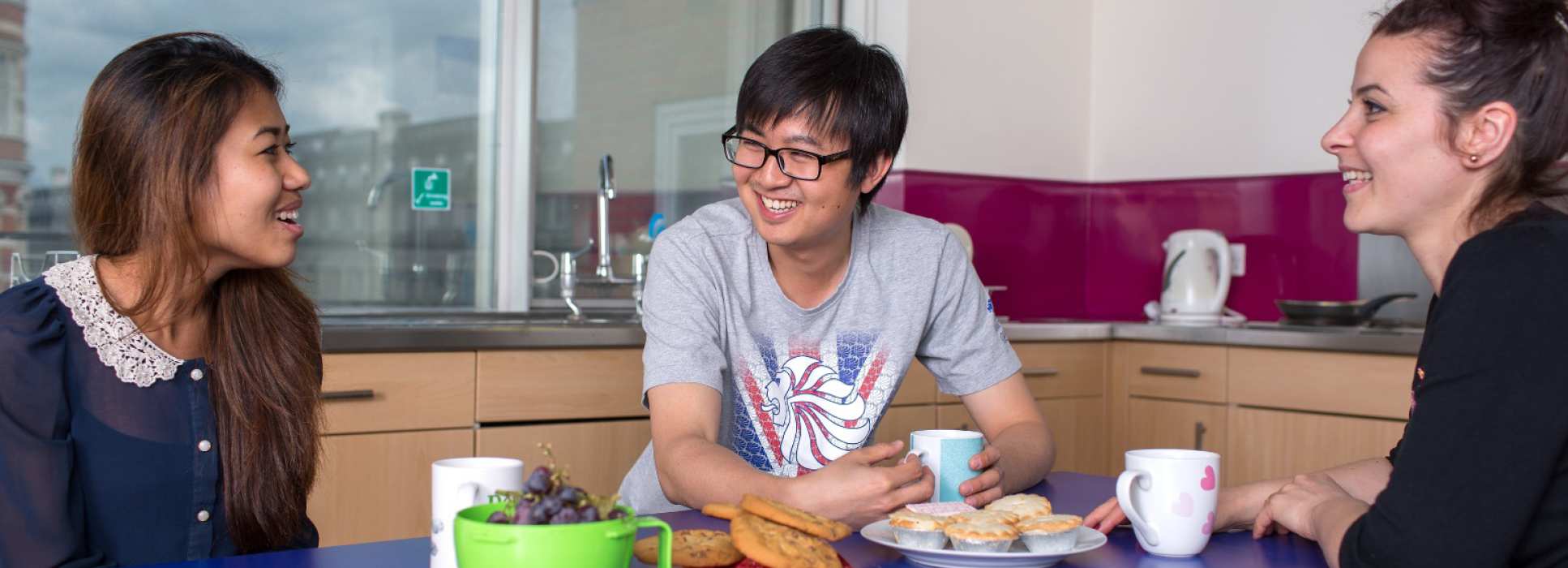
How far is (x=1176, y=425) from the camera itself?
3.62 metres

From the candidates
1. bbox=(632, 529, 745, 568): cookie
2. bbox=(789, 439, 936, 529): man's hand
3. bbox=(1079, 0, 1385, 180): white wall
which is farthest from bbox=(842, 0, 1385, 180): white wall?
bbox=(632, 529, 745, 568): cookie

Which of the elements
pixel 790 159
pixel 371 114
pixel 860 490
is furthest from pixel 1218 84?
pixel 860 490

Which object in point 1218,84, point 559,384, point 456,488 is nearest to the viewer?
point 456,488

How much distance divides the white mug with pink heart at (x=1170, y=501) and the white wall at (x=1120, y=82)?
287cm

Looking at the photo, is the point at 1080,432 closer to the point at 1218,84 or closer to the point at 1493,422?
the point at 1218,84

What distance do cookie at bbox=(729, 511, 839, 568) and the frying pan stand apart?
2.81m

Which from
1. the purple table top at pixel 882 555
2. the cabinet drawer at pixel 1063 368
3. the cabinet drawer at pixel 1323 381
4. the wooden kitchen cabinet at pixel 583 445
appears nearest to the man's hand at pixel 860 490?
the purple table top at pixel 882 555

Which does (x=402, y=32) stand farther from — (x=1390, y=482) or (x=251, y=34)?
(x=1390, y=482)

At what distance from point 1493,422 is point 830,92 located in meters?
0.94

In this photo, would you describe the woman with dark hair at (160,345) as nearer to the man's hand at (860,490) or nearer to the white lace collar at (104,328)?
the white lace collar at (104,328)

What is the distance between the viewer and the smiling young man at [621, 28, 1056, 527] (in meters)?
1.74

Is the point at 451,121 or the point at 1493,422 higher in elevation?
the point at 451,121

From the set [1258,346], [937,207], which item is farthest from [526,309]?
[1258,346]

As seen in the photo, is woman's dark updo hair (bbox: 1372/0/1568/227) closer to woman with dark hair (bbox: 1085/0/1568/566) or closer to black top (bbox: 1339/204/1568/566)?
woman with dark hair (bbox: 1085/0/1568/566)
